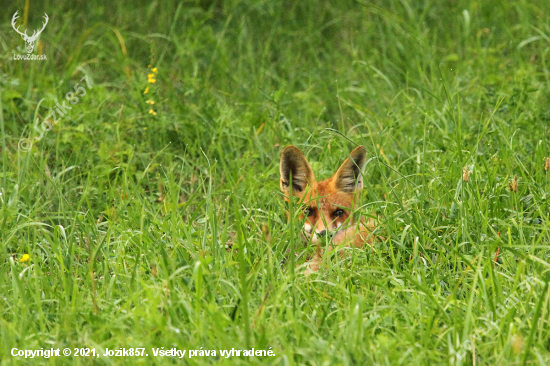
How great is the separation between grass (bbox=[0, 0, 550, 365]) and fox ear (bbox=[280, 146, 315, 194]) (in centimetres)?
14

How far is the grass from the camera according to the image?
3107mm

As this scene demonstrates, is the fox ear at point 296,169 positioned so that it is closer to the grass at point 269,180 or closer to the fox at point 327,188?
the fox at point 327,188

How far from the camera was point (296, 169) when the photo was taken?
501cm

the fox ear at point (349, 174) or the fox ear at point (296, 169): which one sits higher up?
the fox ear at point (296, 169)

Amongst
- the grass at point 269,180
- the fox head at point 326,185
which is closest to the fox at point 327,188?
the fox head at point 326,185

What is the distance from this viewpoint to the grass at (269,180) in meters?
3.11

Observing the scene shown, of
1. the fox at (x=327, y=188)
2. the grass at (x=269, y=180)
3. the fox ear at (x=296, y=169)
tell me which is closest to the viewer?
the grass at (x=269, y=180)

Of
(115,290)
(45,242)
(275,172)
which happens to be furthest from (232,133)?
(115,290)

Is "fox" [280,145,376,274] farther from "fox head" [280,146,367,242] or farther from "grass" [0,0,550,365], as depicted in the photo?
"grass" [0,0,550,365]

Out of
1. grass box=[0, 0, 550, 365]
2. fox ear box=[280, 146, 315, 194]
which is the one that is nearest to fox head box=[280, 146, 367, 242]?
fox ear box=[280, 146, 315, 194]

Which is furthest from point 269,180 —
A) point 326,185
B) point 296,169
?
point 326,185

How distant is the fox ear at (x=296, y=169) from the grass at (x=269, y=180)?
0.14 metres

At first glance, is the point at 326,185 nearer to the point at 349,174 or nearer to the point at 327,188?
the point at 327,188

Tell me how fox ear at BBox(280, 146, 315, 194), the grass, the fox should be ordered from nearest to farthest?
the grass < the fox < fox ear at BBox(280, 146, 315, 194)
